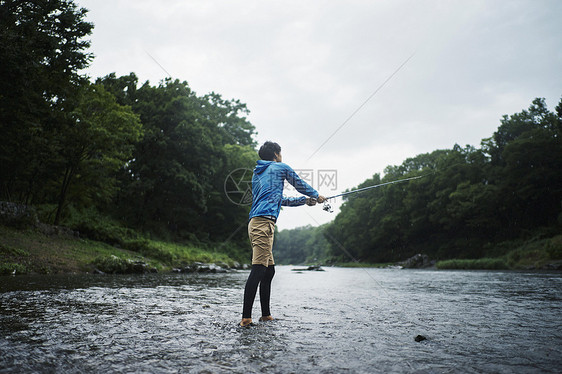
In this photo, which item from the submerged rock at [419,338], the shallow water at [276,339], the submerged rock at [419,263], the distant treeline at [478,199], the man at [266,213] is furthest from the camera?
the submerged rock at [419,263]

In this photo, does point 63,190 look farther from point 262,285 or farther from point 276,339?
point 276,339

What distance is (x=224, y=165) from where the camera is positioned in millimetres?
39938

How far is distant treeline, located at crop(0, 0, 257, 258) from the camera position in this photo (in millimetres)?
13828

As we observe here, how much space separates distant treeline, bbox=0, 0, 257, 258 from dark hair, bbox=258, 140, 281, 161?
38.1 feet

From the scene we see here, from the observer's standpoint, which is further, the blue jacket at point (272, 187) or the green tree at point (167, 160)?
the green tree at point (167, 160)

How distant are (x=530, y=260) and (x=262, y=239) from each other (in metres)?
Answer: 30.8

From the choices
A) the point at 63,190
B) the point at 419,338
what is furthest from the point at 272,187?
the point at 63,190

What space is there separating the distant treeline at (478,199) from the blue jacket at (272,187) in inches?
858

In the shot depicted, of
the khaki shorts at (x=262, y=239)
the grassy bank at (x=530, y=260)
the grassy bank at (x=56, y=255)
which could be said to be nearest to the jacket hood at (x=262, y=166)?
the khaki shorts at (x=262, y=239)

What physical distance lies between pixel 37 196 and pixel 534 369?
24364 mm

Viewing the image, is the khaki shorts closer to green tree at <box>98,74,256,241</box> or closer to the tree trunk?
the tree trunk

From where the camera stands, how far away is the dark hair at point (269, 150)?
4.93 meters

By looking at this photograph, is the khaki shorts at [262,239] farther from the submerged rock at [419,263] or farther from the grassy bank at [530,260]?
the submerged rock at [419,263]

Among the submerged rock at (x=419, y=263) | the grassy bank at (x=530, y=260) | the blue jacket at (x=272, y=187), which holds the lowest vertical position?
the submerged rock at (x=419, y=263)
